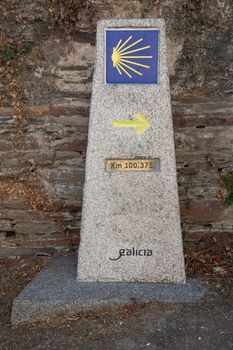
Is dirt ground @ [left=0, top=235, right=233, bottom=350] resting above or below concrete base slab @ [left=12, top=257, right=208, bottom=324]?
below

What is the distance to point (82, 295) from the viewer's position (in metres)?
3.37

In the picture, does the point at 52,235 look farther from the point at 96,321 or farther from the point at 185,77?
the point at 185,77

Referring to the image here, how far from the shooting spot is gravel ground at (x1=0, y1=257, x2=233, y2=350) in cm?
297

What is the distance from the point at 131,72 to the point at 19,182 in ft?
5.58

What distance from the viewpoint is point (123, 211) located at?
3.58m

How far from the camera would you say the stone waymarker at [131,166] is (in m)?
3.50

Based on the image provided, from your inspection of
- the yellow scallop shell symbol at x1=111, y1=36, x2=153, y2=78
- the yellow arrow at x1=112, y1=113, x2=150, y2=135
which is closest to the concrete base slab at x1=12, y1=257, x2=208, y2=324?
the yellow arrow at x1=112, y1=113, x2=150, y2=135

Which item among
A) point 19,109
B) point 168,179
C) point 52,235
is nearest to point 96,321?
point 168,179

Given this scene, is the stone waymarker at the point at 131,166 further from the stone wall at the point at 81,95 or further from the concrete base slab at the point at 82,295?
the stone wall at the point at 81,95

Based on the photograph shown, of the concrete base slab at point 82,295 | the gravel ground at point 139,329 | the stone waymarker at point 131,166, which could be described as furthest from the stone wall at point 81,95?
the gravel ground at point 139,329

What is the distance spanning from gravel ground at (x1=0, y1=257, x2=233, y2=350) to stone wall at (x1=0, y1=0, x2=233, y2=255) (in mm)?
1311

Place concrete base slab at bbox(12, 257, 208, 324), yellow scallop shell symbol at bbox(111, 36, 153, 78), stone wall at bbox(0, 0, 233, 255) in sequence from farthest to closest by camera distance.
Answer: stone wall at bbox(0, 0, 233, 255) < yellow scallop shell symbol at bbox(111, 36, 153, 78) < concrete base slab at bbox(12, 257, 208, 324)

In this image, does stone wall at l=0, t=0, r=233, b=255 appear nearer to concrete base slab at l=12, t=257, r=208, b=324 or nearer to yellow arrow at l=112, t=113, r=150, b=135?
yellow arrow at l=112, t=113, r=150, b=135

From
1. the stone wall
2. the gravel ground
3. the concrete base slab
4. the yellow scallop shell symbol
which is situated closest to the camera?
the gravel ground
